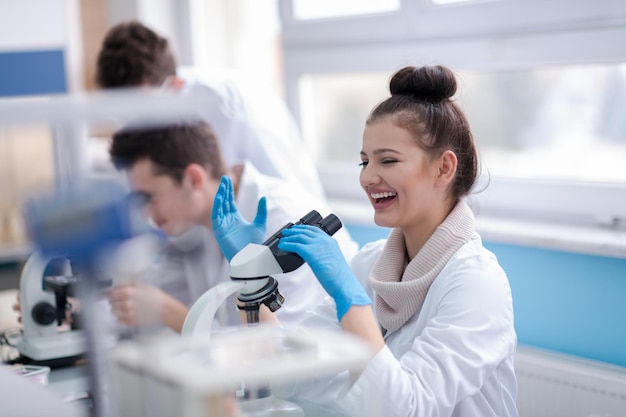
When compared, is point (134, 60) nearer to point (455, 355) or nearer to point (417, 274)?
point (417, 274)

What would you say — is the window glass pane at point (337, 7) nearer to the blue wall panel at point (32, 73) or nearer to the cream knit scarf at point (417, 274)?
the blue wall panel at point (32, 73)

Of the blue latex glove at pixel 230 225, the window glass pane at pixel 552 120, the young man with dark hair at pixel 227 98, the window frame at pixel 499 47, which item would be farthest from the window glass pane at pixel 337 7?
the blue latex glove at pixel 230 225

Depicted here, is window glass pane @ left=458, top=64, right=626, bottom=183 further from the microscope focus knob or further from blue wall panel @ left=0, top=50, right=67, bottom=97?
blue wall panel @ left=0, top=50, right=67, bottom=97

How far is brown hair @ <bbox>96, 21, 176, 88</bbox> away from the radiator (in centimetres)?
149

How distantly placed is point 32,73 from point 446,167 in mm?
2542

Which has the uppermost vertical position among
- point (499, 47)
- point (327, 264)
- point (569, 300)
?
point (499, 47)

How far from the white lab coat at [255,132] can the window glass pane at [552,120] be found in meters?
0.62

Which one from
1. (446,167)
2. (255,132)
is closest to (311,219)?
(446,167)

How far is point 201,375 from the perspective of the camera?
2.67 feet

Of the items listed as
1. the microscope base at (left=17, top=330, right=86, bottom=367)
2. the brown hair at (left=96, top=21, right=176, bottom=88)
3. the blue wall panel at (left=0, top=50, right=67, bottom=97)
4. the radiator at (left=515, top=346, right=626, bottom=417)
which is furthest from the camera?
the blue wall panel at (left=0, top=50, right=67, bottom=97)

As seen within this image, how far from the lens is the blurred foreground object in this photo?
82 cm

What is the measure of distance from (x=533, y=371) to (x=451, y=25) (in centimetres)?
119

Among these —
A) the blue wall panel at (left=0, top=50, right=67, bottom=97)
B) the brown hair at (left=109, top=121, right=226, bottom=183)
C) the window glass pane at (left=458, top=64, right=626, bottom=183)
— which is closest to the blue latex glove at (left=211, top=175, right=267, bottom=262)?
the brown hair at (left=109, top=121, right=226, bottom=183)

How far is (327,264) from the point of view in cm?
148
